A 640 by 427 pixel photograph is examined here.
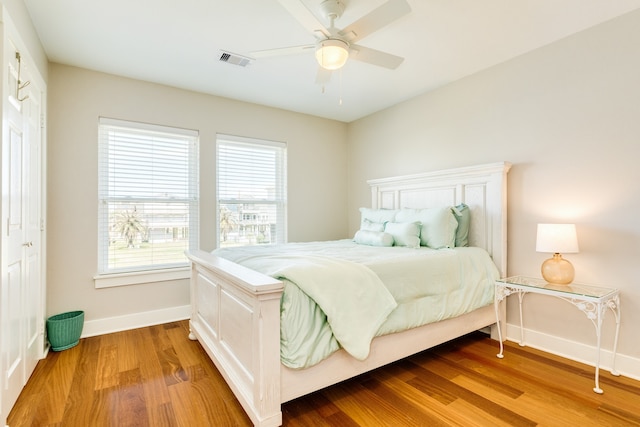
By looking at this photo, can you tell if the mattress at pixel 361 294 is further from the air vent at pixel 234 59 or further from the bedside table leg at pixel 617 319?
the air vent at pixel 234 59

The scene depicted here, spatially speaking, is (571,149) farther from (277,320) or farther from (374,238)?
(277,320)

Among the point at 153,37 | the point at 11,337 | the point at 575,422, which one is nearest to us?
the point at 575,422

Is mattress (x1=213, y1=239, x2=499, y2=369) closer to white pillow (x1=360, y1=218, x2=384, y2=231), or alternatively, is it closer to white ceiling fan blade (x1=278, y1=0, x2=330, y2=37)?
white pillow (x1=360, y1=218, x2=384, y2=231)

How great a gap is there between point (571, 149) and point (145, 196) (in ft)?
13.0

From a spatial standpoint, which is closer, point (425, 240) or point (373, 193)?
point (425, 240)

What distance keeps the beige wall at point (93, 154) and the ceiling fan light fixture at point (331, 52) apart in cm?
212

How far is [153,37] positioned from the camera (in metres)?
2.54

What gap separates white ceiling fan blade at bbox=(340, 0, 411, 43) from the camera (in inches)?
65.6

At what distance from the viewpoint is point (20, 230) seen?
2.04m

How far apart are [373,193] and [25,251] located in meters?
3.43

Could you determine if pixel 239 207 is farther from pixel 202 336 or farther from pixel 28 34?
pixel 28 34

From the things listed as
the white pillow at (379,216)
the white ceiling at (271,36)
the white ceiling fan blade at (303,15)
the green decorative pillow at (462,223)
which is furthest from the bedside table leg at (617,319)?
the white ceiling fan blade at (303,15)

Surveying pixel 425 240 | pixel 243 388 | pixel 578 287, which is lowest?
pixel 243 388

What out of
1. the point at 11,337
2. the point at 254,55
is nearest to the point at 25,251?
the point at 11,337
